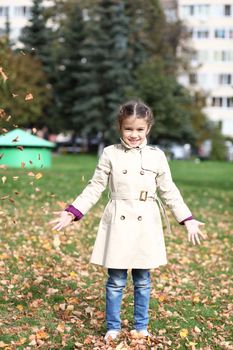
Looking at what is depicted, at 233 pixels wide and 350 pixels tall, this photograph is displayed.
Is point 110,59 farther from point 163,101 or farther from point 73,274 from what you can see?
point 73,274

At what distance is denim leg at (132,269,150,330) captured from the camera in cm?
549

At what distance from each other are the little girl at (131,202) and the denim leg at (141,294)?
173 millimetres

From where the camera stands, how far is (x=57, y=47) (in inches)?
2078

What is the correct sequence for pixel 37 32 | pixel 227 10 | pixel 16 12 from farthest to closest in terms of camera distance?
1. pixel 16 12
2. pixel 227 10
3. pixel 37 32

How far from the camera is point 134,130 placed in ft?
17.3

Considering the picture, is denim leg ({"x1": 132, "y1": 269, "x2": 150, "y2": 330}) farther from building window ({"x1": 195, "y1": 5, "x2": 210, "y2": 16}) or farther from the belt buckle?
building window ({"x1": 195, "y1": 5, "x2": 210, "y2": 16})

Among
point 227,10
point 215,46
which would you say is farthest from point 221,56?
point 227,10

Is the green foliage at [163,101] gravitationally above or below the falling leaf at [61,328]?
above

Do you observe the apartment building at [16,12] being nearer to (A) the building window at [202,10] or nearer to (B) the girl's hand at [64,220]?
(A) the building window at [202,10]

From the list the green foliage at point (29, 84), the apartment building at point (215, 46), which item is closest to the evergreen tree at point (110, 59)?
the green foliage at point (29, 84)

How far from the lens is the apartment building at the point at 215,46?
73500 mm

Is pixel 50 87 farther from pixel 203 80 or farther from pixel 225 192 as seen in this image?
pixel 225 192

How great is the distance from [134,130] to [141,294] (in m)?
1.28

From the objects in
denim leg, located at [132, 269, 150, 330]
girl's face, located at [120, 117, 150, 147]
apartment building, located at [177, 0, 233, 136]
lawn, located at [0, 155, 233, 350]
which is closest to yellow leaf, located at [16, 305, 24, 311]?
lawn, located at [0, 155, 233, 350]
